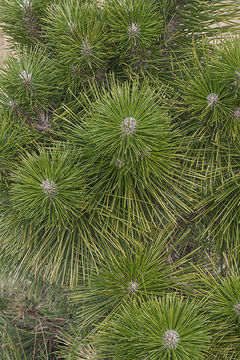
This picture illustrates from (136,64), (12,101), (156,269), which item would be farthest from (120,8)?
(156,269)

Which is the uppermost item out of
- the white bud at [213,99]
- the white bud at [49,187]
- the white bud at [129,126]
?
the white bud at [213,99]

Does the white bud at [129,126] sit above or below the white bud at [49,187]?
above

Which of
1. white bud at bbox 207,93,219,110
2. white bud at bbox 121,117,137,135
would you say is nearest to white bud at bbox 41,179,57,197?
white bud at bbox 121,117,137,135

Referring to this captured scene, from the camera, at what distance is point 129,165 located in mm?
547

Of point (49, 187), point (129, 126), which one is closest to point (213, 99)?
point (129, 126)

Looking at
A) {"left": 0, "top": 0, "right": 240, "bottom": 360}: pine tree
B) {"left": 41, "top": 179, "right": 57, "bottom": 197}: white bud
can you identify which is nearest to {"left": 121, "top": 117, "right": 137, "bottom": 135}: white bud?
{"left": 0, "top": 0, "right": 240, "bottom": 360}: pine tree

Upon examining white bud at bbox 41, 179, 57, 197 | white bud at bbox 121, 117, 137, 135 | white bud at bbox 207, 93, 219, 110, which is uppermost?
white bud at bbox 207, 93, 219, 110

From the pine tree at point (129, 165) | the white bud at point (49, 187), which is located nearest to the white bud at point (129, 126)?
the pine tree at point (129, 165)

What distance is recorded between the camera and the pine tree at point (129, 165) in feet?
1.69

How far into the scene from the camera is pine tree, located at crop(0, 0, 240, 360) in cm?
51

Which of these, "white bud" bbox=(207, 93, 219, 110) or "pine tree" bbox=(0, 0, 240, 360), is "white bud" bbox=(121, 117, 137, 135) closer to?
"pine tree" bbox=(0, 0, 240, 360)

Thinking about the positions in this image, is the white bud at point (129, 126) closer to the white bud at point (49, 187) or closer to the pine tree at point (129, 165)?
the pine tree at point (129, 165)

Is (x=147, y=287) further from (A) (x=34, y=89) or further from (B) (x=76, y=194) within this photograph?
(A) (x=34, y=89)

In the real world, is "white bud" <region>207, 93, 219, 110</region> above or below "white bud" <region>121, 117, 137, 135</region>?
above
